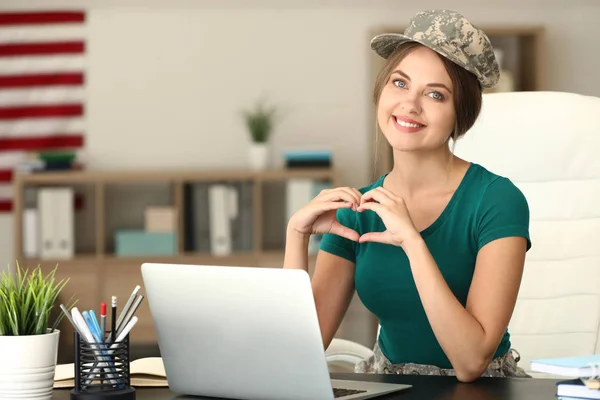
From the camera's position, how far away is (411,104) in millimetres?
1826

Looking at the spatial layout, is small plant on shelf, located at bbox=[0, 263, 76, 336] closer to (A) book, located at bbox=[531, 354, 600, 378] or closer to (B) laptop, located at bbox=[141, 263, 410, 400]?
(B) laptop, located at bbox=[141, 263, 410, 400]

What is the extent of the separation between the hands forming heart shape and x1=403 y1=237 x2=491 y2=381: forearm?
0.04 metres

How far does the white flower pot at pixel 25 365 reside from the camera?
136cm

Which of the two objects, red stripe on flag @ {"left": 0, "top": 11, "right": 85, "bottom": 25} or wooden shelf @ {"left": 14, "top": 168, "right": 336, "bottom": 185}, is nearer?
wooden shelf @ {"left": 14, "top": 168, "right": 336, "bottom": 185}

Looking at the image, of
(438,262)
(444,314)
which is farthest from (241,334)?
(438,262)

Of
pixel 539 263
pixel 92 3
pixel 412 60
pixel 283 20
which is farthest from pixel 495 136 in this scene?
pixel 92 3

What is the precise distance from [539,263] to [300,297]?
132 cm

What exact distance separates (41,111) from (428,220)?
12.7 ft

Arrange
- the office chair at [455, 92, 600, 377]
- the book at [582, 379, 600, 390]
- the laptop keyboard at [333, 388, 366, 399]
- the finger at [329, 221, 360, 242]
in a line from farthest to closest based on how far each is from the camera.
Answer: the office chair at [455, 92, 600, 377], the finger at [329, 221, 360, 242], the laptop keyboard at [333, 388, 366, 399], the book at [582, 379, 600, 390]

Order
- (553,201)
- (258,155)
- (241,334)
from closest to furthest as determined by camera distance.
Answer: (241,334), (553,201), (258,155)

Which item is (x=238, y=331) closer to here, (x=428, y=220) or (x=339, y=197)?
(x=339, y=197)

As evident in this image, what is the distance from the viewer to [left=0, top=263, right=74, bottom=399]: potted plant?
4.47 ft

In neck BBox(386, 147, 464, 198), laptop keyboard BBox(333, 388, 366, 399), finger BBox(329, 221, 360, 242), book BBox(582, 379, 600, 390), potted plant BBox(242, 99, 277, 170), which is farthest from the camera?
potted plant BBox(242, 99, 277, 170)

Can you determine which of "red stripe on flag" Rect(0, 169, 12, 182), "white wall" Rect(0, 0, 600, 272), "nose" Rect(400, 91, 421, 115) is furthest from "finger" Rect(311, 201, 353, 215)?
"red stripe on flag" Rect(0, 169, 12, 182)
